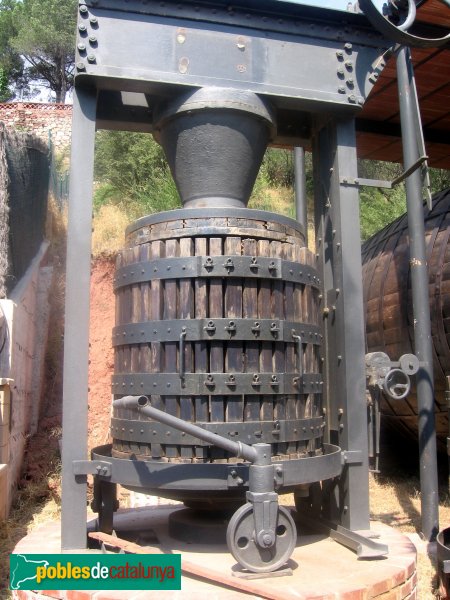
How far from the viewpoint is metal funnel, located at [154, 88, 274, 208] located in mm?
3938

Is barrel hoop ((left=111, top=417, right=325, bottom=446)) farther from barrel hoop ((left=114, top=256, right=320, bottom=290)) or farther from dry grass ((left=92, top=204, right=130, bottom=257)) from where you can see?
dry grass ((left=92, top=204, right=130, bottom=257))

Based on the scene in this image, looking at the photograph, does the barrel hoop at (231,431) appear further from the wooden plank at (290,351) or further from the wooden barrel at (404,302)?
the wooden barrel at (404,302)

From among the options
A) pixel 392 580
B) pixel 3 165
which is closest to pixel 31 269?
pixel 3 165

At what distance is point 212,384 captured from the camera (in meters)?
3.47

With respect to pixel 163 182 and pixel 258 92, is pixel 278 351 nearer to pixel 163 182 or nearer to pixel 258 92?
pixel 258 92

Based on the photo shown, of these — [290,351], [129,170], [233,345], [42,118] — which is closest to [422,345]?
[290,351]

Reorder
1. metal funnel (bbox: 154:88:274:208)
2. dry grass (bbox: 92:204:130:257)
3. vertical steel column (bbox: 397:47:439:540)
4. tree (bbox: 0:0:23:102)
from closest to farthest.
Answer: metal funnel (bbox: 154:88:274:208) → vertical steel column (bbox: 397:47:439:540) → dry grass (bbox: 92:204:130:257) → tree (bbox: 0:0:23:102)

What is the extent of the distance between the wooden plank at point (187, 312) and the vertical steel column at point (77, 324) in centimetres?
59

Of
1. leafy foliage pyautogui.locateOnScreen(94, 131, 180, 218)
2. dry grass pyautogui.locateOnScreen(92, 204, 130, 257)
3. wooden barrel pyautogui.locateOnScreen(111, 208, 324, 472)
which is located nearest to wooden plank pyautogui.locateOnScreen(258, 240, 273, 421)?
wooden barrel pyautogui.locateOnScreen(111, 208, 324, 472)

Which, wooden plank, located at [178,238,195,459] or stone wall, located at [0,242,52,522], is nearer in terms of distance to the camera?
wooden plank, located at [178,238,195,459]

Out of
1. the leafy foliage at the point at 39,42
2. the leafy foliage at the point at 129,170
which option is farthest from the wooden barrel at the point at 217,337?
the leafy foliage at the point at 39,42

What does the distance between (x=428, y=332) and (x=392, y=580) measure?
239 centimetres

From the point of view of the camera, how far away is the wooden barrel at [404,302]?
5.84 metres

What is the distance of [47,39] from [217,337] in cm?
3489
